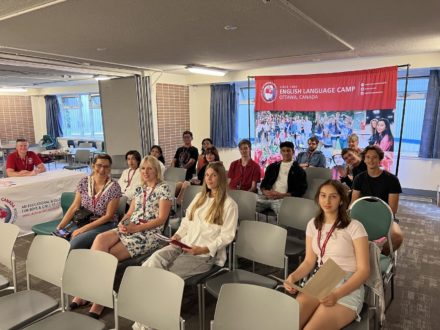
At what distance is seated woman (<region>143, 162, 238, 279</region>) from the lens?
2.44 metres

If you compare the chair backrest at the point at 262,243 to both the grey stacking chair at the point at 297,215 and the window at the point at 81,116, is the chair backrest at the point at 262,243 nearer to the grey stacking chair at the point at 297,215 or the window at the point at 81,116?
the grey stacking chair at the point at 297,215

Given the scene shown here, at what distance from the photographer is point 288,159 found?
13.4 ft

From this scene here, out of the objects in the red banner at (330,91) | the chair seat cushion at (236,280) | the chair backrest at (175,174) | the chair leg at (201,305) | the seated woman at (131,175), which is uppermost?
the red banner at (330,91)

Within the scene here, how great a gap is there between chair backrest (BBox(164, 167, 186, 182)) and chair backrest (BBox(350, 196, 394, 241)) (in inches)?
107

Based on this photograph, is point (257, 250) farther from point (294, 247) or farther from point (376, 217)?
point (376, 217)

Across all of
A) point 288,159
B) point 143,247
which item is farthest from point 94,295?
point 288,159

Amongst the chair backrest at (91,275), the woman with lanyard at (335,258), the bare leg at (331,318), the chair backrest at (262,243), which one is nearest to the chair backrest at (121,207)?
the chair backrest at (91,275)

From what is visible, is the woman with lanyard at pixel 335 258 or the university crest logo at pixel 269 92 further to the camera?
the university crest logo at pixel 269 92

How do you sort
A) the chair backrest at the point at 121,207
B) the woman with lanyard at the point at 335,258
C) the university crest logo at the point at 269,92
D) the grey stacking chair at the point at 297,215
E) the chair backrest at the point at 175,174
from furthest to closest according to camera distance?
the university crest logo at the point at 269,92 → the chair backrest at the point at 175,174 → the chair backrest at the point at 121,207 → the grey stacking chair at the point at 297,215 → the woman with lanyard at the point at 335,258

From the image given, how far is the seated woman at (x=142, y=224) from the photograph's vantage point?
8.95 feet

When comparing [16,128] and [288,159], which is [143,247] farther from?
[16,128]

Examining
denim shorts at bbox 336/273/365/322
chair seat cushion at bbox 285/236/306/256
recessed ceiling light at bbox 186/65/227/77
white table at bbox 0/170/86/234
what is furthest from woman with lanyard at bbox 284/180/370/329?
recessed ceiling light at bbox 186/65/227/77

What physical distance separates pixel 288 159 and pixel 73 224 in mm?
2577

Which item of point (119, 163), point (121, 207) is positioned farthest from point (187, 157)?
point (121, 207)
